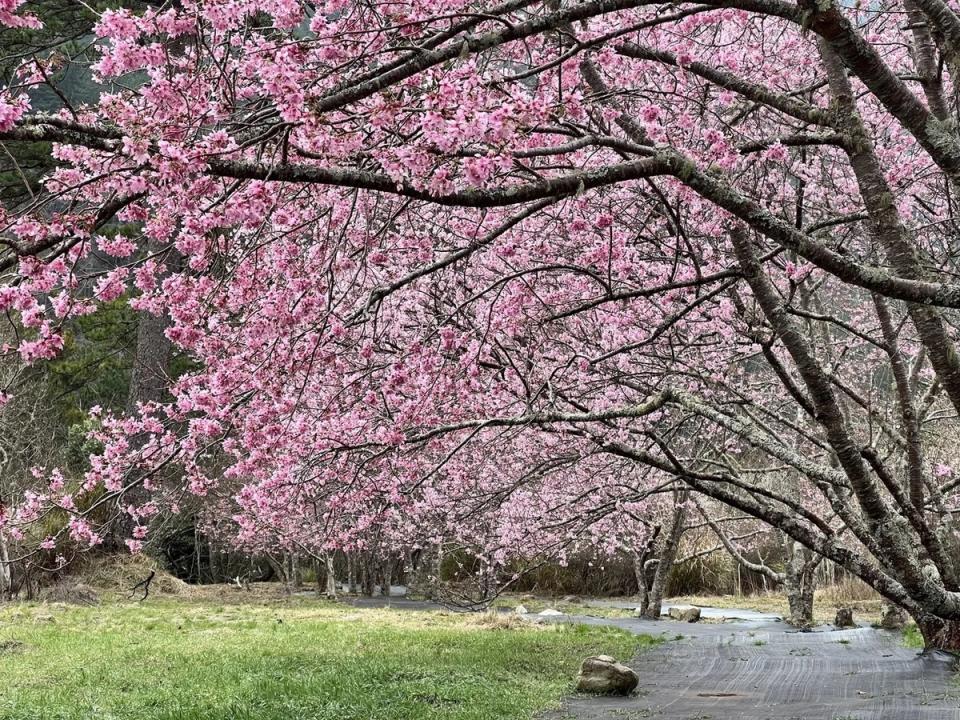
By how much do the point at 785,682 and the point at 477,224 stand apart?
5.45 metres

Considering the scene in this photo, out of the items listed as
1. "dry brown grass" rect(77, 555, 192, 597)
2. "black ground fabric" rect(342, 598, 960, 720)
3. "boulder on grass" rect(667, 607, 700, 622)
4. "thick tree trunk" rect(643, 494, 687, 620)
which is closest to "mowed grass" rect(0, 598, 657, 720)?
"black ground fabric" rect(342, 598, 960, 720)

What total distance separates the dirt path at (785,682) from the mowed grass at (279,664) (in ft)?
2.58

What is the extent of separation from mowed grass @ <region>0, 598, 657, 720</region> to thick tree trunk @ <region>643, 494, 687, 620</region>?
274cm

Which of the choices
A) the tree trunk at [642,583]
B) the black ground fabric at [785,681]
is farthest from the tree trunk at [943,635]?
the tree trunk at [642,583]

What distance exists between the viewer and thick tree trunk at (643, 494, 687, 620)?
639 inches

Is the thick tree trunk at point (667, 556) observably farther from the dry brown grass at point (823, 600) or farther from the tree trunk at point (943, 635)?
the tree trunk at point (943, 635)

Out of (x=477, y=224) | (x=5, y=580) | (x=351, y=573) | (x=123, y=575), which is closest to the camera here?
(x=477, y=224)

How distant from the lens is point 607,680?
816 cm

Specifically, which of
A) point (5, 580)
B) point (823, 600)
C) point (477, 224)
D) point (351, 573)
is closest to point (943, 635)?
point (477, 224)

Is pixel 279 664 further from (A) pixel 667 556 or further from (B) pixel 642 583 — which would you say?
Answer: (B) pixel 642 583

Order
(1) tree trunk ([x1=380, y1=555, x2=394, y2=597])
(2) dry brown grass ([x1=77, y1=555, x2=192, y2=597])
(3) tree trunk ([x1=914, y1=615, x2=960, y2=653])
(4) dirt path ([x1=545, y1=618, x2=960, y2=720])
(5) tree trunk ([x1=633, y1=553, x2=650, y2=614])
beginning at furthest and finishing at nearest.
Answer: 1. (1) tree trunk ([x1=380, y1=555, x2=394, y2=597])
2. (2) dry brown grass ([x1=77, y1=555, x2=192, y2=597])
3. (5) tree trunk ([x1=633, y1=553, x2=650, y2=614])
4. (3) tree trunk ([x1=914, y1=615, x2=960, y2=653])
5. (4) dirt path ([x1=545, y1=618, x2=960, y2=720])

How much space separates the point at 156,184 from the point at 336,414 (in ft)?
15.8

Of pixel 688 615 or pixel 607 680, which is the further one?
pixel 688 615

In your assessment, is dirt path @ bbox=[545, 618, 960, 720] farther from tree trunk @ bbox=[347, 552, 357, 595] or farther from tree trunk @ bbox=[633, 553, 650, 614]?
tree trunk @ bbox=[347, 552, 357, 595]
